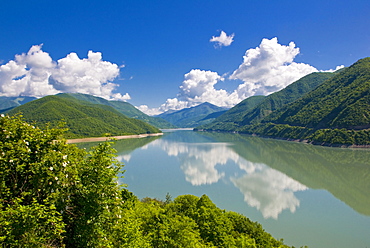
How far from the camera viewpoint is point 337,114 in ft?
313

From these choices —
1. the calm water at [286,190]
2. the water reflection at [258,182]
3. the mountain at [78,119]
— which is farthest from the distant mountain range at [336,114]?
the mountain at [78,119]

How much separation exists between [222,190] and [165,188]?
834 cm

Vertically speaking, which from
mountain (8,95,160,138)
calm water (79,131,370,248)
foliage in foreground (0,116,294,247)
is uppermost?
mountain (8,95,160,138)

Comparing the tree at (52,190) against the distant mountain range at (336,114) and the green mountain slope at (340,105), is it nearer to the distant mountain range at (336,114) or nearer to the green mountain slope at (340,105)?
the distant mountain range at (336,114)

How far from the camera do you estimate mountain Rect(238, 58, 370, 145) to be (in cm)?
7769

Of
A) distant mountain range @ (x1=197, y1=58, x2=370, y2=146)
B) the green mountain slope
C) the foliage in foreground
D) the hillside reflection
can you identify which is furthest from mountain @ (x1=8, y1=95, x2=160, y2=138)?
the foliage in foreground

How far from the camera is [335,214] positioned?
22.6 m

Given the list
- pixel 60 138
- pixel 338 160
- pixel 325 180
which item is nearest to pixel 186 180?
pixel 325 180

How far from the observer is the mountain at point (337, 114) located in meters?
77.7

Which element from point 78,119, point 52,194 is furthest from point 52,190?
point 78,119

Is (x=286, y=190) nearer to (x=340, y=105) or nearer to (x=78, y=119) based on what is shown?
(x=340, y=105)

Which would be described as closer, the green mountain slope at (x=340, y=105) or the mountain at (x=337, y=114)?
the mountain at (x=337, y=114)

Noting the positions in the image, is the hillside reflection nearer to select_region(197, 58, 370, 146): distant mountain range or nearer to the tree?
the tree

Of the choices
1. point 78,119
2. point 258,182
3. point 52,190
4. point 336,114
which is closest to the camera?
point 52,190
